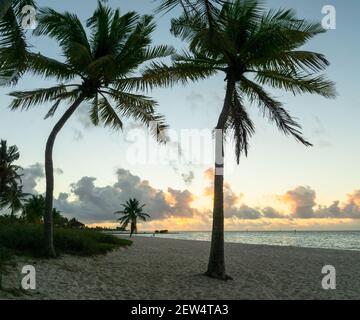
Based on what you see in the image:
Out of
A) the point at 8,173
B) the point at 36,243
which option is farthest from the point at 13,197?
the point at 36,243

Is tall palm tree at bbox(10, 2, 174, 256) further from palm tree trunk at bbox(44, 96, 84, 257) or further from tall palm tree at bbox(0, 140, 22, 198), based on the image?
tall palm tree at bbox(0, 140, 22, 198)

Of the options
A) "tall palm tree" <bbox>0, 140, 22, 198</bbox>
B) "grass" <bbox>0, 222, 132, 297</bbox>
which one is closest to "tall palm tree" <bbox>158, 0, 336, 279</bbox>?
"grass" <bbox>0, 222, 132, 297</bbox>

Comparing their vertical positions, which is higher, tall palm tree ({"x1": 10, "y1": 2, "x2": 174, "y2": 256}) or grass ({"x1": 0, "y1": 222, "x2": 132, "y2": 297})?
tall palm tree ({"x1": 10, "y1": 2, "x2": 174, "y2": 256})

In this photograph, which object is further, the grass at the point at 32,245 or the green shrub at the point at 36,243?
the green shrub at the point at 36,243

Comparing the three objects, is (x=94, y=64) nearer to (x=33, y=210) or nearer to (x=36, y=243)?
(x=36, y=243)

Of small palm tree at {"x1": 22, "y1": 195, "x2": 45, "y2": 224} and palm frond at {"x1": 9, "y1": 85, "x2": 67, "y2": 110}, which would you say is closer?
palm frond at {"x1": 9, "y1": 85, "x2": 67, "y2": 110}

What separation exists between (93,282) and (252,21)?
35.3 ft

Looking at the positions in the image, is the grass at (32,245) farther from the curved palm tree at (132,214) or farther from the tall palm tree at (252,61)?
the curved palm tree at (132,214)

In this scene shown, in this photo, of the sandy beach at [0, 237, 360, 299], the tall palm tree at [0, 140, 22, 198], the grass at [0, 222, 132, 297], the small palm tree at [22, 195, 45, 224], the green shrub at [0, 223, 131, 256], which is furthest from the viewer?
the small palm tree at [22, 195, 45, 224]

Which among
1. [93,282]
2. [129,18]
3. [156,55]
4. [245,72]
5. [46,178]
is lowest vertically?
[93,282]

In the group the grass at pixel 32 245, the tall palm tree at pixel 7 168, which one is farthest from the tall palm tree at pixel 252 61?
the tall palm tree at pixel 7 168
